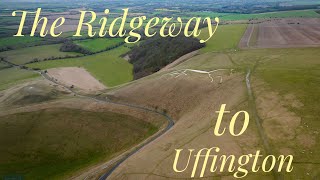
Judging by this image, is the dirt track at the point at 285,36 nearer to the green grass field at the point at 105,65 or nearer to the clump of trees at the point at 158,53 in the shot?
the clump of trees at the point at 158,53

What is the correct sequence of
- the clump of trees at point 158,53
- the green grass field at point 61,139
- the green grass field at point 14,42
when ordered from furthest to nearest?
the green grass field at point 14,42 < the clump of trees at point 158,53 < the green grass field at point 61,139

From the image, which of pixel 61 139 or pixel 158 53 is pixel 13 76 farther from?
pixel 61 139

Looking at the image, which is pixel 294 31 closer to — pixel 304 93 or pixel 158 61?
pixel 158 61

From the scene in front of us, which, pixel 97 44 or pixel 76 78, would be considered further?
pixel 97 44

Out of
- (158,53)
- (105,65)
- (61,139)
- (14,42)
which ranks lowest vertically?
(61,139)

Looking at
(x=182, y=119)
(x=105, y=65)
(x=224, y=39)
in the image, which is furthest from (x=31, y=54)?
(x=182, y=119)

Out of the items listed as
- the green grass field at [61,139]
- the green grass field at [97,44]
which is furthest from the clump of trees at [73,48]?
the green grass field at [61,139]
